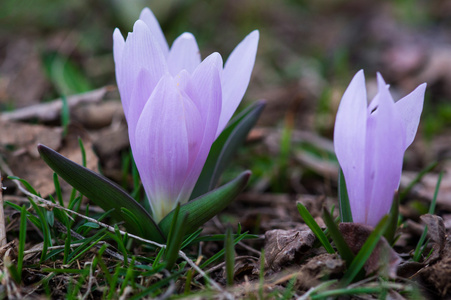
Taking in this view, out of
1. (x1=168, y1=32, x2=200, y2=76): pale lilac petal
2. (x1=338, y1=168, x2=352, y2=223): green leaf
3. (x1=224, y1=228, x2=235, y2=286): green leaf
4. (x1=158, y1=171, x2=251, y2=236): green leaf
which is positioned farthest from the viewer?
(x1=168, y1=32, x2=200, y2=76): pale lilac petal

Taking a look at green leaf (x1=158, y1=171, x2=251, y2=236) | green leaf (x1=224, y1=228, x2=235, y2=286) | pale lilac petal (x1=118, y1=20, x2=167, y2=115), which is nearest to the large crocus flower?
green leaf (x1=158, y1=171, x2=251, y2=236)

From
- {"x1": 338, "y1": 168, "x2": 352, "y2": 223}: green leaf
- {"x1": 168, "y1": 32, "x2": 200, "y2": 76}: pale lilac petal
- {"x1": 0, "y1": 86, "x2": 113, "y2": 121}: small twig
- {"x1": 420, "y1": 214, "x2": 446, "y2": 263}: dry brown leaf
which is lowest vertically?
{"x1": 420, "y1": 214, "x2": 446, "y2": 263}: dry brown leaf

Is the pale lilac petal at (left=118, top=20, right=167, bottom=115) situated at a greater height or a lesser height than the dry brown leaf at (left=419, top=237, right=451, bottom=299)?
greater

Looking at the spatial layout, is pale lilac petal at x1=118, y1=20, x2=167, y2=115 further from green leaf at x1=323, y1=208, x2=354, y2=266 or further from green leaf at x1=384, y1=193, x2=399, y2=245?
green leaf at x1=384, y1=193, x2=399, y2=245

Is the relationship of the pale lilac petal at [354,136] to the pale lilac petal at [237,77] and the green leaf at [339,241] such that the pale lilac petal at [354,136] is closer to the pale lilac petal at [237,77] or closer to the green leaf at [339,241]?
the green leaf at [339,241]

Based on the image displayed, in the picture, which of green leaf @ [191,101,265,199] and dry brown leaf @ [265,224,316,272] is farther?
green leaf @ [191,101,265,199]

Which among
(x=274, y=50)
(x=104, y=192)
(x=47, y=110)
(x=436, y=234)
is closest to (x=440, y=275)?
(x=436, y=234)

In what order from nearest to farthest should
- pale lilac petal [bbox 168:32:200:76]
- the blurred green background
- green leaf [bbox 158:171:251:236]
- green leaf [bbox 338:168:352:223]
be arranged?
1. green leaf [bbox 158:171:251:236]
2. green leaf [bbox 338:168:352:223]
3. pale lilac petal [bbox 168:32:200:76]
4. the blurred green background
